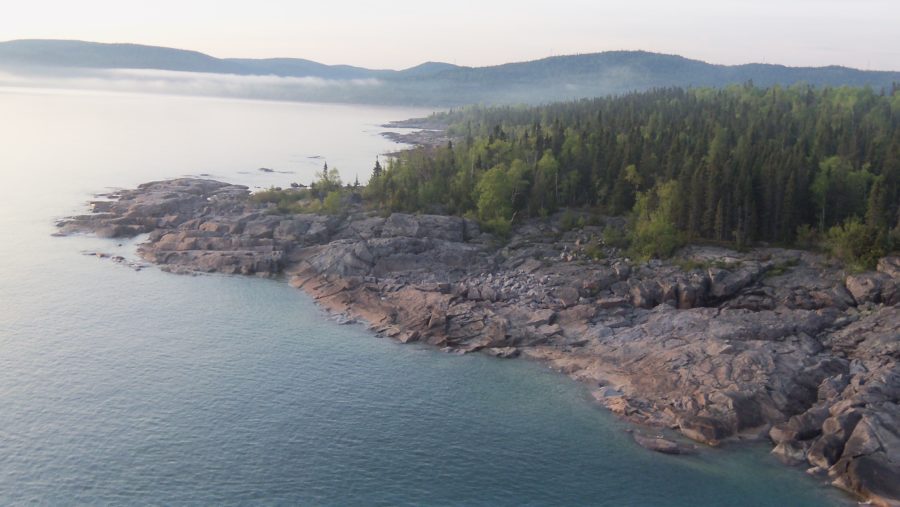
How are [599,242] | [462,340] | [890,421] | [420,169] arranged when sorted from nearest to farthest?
[890,421] < [462,340] < [599,242] < [420,169]

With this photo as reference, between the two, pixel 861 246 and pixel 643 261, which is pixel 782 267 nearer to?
pixel 861 246

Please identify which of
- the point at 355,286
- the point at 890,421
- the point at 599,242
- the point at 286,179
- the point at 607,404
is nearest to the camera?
the point at 890,421

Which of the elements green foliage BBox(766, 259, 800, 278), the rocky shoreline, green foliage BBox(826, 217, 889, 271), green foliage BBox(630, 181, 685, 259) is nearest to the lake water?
the rocky shoreline

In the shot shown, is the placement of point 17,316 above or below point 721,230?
below

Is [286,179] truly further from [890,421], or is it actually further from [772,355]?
[890,421]

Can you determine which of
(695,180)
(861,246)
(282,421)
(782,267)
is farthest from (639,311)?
(282,421)

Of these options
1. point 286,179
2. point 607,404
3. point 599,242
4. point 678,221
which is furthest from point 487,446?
point 286,179

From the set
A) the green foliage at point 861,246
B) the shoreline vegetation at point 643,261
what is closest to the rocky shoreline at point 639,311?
the shoreline vegetation at point 643,261
